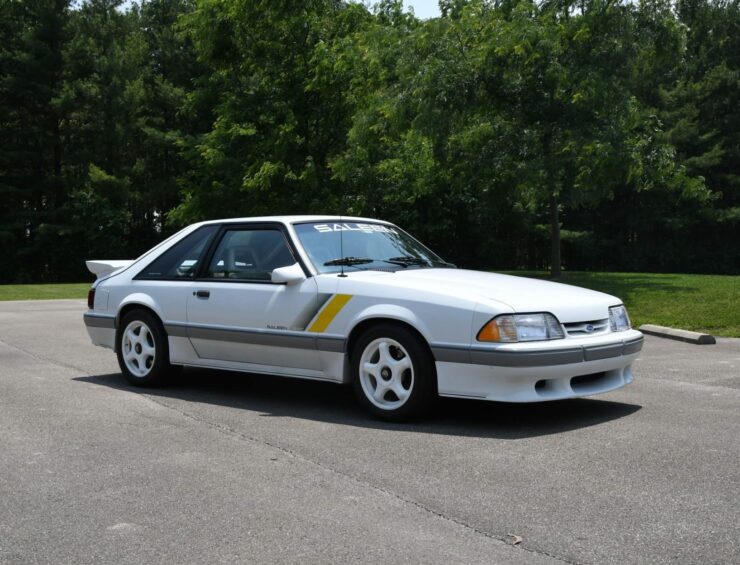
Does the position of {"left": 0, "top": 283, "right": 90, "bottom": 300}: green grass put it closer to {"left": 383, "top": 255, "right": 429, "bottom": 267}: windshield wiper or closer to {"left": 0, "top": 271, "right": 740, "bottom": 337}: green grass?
{"left": 0, "top": 271, "right": 740, "bottom": 337}: green grass

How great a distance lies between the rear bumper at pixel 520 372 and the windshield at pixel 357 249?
53.0 inches

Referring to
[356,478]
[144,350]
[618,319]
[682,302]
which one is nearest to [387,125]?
[682,302]

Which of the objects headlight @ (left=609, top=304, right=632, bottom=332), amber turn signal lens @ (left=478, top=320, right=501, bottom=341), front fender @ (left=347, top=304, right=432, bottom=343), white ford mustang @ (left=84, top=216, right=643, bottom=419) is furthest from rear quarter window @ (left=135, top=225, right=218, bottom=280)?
headlight @ (left=609, top=304, right=632, bottom=332)

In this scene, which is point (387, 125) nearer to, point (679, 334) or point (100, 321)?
point (679, 334)

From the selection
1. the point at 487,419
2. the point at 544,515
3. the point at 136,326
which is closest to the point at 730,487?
the point at 544,515

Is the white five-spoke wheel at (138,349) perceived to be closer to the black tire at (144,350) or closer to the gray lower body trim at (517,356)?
the black tire at (144,350)

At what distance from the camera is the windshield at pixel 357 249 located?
733cm

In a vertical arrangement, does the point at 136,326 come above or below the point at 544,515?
above

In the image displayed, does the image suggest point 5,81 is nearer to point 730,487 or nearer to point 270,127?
point 270,127

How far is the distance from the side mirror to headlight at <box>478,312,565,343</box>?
5.23 ft

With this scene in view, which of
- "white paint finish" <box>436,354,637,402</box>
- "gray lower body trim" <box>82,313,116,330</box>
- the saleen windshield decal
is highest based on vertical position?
the saleen windshield decal

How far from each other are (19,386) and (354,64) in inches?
921

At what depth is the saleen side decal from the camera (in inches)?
269

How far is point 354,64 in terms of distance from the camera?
30.2m
